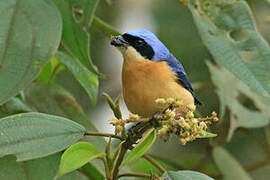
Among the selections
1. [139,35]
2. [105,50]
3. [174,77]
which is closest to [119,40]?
[139,35]

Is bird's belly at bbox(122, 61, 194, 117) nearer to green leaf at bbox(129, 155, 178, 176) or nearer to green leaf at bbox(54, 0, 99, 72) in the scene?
green leaf at bbox(129, 155, 178, 176)

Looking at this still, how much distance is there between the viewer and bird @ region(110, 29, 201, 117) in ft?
8.46

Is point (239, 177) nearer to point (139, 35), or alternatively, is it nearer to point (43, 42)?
point (139, 35)

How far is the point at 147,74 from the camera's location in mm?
2660

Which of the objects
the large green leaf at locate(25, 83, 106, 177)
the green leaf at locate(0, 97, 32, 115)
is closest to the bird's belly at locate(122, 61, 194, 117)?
the large green leaf at locate(25, 83, 106, 177)

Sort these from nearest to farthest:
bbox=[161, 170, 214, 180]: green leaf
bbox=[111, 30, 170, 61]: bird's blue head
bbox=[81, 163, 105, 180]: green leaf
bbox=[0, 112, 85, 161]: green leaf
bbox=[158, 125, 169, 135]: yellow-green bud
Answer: bbox=[158, 125, 169, 135]: yellow-green bud
bbox=[0, 112, 85, 161]: green leaf
bbox=[161, 170, 214, 180]: green leaf
bbox=[81, 163, 105, 180]: green leaf
bbox=[111, 30, 170, 61]: bird's blue head

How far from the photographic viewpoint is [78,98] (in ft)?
13.6

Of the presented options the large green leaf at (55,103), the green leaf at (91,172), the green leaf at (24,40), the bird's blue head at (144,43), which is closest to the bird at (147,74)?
the bird's blue head at (144,43)

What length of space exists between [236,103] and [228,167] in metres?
0.36

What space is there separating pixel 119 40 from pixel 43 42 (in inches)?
22.1

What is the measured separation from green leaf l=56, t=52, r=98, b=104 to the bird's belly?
6.5 inches

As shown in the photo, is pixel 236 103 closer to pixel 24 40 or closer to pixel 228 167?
pixel 228 167

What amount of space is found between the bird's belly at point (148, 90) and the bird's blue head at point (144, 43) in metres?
0.12

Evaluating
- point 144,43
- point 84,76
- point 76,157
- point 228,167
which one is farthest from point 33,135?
point 228,167
